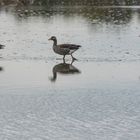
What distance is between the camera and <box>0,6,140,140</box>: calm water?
12.8m

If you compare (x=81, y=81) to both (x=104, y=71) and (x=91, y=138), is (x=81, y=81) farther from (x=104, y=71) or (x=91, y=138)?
(x=91, y=138)

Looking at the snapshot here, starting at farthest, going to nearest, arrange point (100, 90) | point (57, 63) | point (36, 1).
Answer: point (36, 1), point (57, 63), point (100, 90)

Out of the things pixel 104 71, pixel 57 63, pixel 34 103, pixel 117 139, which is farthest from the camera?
pixel 57 63

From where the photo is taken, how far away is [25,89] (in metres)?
17.4

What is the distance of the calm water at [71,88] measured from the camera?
12797mm

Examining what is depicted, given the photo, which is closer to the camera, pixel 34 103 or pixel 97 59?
pixel 34 103

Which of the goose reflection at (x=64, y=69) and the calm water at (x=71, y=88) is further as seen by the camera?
the goose reflection at (x=64, y=69)

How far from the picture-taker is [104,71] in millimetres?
20547

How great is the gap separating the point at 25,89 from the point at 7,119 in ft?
12.4

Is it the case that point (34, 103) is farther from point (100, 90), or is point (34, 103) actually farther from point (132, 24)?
point (132, 24)

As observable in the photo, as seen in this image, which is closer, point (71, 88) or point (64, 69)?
point (71, 88)

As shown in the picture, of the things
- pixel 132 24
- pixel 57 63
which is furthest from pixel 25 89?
pixel 132 24

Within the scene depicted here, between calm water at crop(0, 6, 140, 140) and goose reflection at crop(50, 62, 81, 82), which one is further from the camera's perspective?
goose reflection at crop(50, 62, 81, 82)

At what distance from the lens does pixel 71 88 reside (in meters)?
17.6
